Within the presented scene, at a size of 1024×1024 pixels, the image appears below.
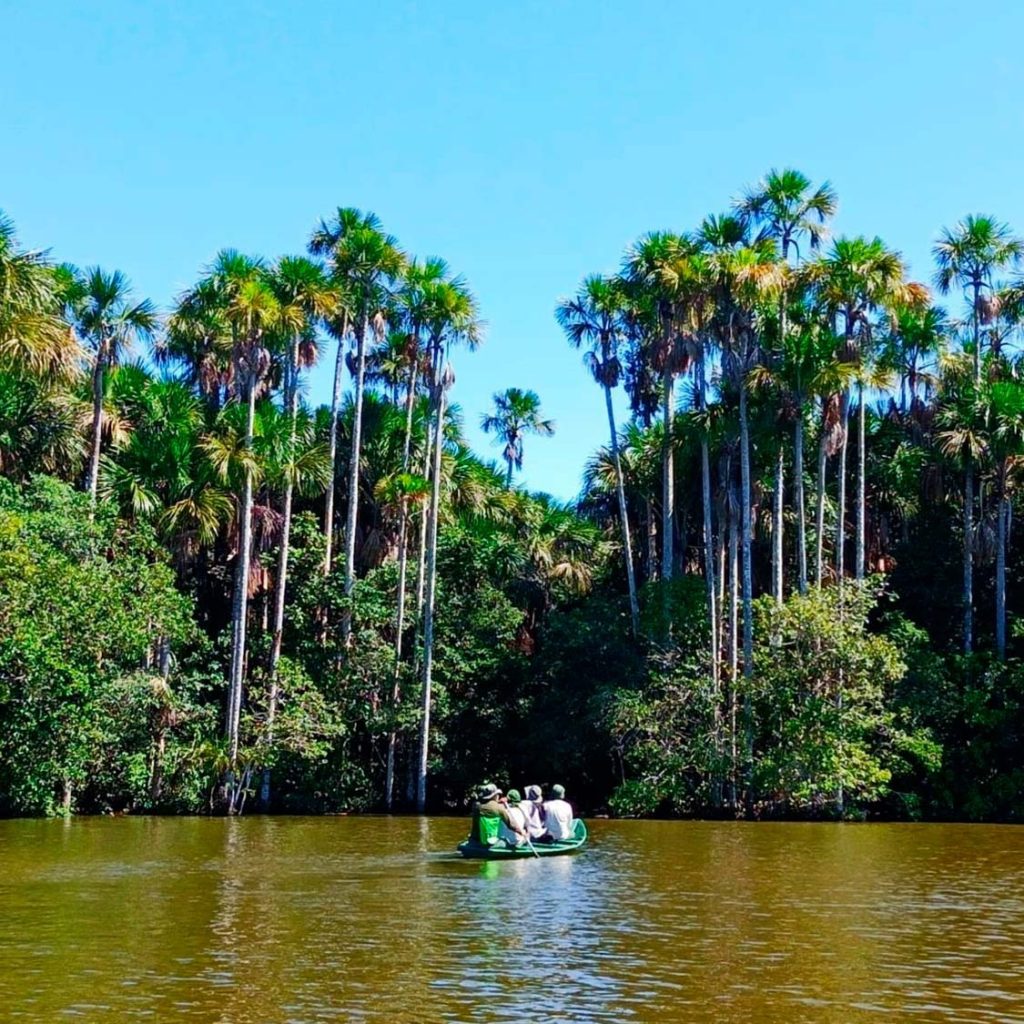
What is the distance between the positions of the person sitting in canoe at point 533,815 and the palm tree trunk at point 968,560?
18.8 metres

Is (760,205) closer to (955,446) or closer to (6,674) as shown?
(955,446)

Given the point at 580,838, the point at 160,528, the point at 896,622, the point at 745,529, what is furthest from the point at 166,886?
the point at 896,622

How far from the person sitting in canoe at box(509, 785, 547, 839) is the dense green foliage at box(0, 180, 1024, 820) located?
11145 millimetres

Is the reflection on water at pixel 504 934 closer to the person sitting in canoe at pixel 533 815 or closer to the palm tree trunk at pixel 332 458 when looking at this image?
the person sitting in canoe at pixel 533 815

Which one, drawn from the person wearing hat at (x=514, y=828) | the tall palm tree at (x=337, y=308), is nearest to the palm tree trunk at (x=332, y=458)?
the tall palm tree at (x=337, y=308)

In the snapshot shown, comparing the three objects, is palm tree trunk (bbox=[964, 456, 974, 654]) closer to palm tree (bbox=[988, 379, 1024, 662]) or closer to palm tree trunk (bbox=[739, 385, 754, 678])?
palm tree (bbox=[988, 379, 1024, 662])

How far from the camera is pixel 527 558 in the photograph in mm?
45688

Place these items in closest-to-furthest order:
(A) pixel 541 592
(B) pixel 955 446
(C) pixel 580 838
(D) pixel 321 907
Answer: (D) pixel 321 907
(C) pixel 580 838
(B) pixel 955 446
(A) pixel 541 592

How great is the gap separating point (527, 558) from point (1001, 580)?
49.4ft

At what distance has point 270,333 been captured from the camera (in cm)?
3725

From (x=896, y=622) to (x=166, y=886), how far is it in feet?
84.9

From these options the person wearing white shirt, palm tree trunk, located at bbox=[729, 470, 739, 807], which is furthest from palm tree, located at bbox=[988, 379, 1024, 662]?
the person wearing white shirt

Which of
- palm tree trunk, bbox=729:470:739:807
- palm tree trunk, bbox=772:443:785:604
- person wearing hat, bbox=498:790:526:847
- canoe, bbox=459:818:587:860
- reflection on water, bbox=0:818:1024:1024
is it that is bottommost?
reflection on water, bbox=0:818:1024:1024

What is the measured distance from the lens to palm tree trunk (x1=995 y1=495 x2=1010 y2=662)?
38.5 metres
